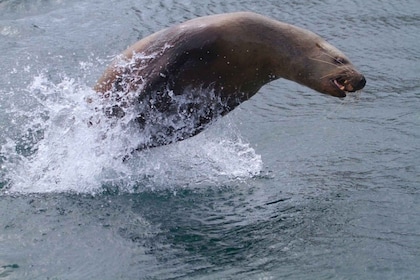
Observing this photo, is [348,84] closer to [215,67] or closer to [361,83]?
[361,83]

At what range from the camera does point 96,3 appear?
1133 centimetres

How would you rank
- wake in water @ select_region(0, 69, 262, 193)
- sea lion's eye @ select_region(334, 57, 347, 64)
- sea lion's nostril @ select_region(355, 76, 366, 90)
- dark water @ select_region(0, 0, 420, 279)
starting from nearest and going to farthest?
dark water @ select_region(0, 0, 420, 279)
sea lion's nostril @ select_region(355, 76, 366, 90)
sea lion's eye @ select_region(334, 57, 347, 64)
wake in water @ select_region(0, 69, 262, 193)

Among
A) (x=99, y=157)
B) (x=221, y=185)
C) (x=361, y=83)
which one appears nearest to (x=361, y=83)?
(x=361, y=83)

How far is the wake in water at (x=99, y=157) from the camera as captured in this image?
6.50 m

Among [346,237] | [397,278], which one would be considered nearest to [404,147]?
[346,237]

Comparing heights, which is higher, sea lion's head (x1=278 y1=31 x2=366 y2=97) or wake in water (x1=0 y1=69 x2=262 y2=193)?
sea lion's head (x1=278 y1=31 x2=366 y2=97)

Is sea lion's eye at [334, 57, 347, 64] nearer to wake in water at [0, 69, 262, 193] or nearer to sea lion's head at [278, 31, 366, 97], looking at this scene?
sea lion's head at [278, 31, 366, 97]

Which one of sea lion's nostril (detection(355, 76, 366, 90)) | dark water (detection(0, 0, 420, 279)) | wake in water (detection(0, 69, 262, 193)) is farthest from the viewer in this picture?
wake in water (detection(0, 69, 262, 193))

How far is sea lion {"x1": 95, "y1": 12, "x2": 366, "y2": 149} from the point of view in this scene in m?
6.07

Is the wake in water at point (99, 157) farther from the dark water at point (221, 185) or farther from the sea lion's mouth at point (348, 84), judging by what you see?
the sea lion's mouth at point (348, 84)

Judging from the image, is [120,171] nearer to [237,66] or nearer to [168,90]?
[168,90]

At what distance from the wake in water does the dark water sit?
0.01 meters

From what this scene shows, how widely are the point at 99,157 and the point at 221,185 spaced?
1.03 metres

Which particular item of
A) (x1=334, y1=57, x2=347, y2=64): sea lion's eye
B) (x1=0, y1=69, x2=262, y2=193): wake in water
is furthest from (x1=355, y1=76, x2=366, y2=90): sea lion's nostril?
(x1=0, y1=69, x2=262, y2=193): wake in water
